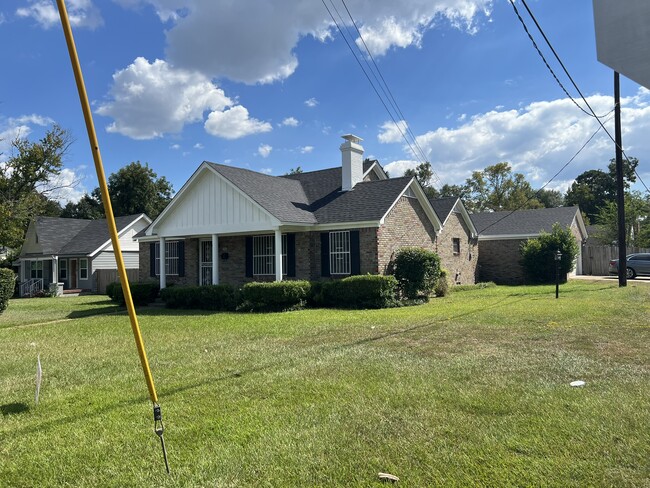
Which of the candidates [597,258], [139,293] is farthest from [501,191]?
[139,293]

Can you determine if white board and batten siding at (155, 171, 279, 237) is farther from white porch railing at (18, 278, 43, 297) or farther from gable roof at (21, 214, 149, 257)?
white porch railing at (18, 278, 43, 297)

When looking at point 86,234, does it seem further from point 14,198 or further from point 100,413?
point 100,413

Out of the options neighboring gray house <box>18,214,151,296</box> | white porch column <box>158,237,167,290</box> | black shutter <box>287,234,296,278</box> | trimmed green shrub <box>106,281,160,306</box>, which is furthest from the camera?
neighboring gray house <box>18,214,151,296</box>

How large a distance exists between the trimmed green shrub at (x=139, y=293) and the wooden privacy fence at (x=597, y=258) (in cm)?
2684

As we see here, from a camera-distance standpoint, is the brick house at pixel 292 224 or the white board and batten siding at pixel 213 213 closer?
the brick house at pixel 292 224

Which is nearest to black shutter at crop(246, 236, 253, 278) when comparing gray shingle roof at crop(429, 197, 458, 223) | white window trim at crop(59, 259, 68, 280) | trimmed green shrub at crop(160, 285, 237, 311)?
trimmed green shrub at crop(160, 285, 237, 311)

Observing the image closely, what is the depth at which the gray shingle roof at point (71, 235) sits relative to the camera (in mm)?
31719

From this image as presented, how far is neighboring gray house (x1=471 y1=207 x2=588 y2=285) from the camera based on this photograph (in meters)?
27.2

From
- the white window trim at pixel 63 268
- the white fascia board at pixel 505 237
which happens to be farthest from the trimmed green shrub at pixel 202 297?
the white window trim at pixel 63 268

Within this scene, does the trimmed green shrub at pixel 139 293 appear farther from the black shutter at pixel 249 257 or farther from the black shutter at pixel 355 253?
the black shutter at pixel 355 253

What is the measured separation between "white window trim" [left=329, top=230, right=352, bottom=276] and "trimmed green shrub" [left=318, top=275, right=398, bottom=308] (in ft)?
5.58

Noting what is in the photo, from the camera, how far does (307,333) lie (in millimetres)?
9914

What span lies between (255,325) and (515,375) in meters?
7.08

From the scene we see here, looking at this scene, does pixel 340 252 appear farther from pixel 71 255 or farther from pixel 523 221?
pixel 71 255
